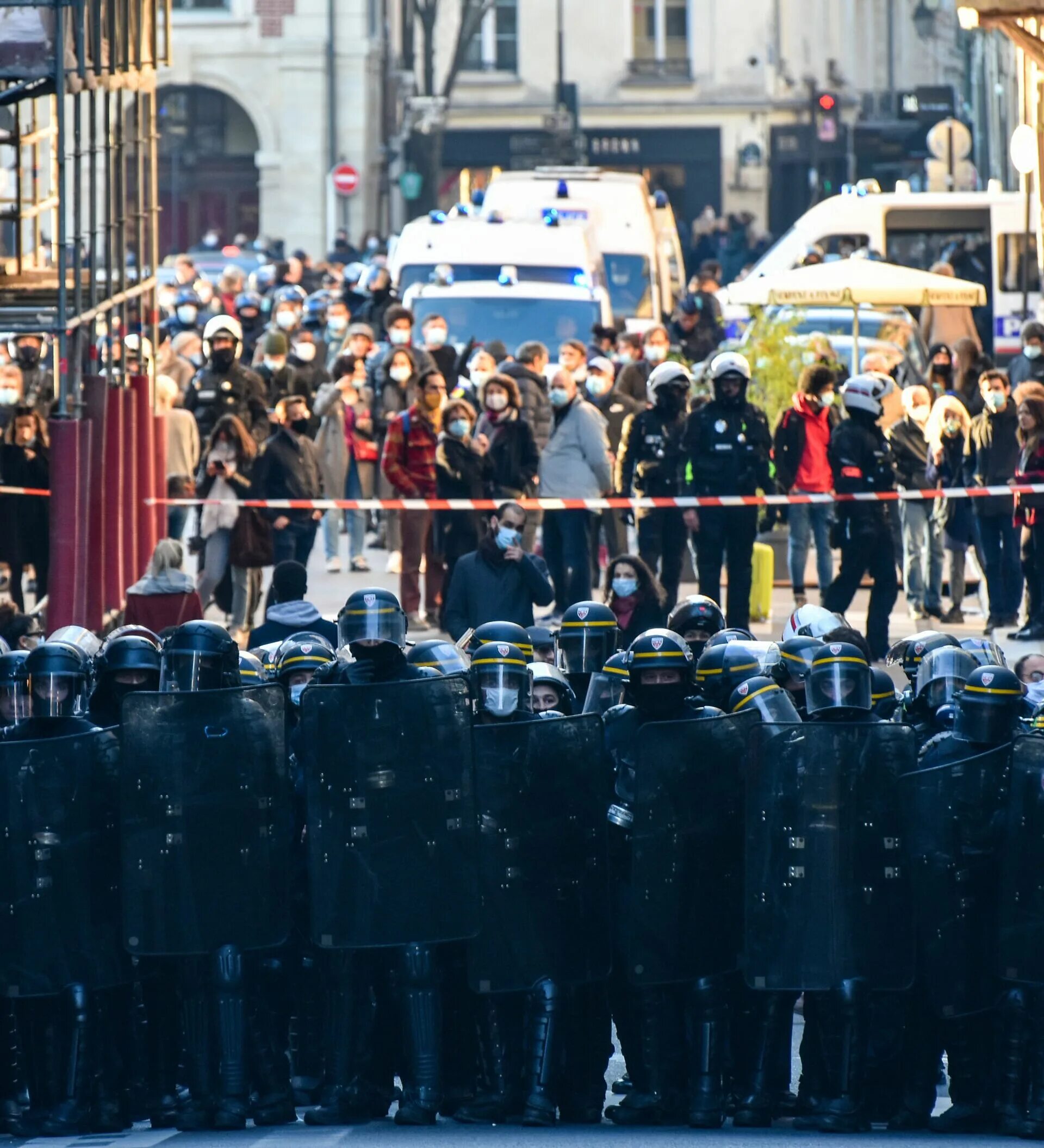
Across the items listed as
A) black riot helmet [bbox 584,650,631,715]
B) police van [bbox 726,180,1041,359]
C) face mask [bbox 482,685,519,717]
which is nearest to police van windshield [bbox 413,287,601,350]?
police van [bbox 726,180,1041,359]

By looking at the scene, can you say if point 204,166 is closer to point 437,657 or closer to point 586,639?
point 586,639

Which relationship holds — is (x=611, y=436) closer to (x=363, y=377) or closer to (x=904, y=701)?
(x=363, y=377)

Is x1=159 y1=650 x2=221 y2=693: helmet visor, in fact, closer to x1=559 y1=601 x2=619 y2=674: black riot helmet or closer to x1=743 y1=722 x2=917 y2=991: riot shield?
x1=743 y1=722 x2=917 y2=991: riot shield

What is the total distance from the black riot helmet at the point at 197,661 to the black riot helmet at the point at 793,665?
2.03 metres

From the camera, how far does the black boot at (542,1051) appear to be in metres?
8.32

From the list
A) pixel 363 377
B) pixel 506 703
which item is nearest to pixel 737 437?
pixel 363 377

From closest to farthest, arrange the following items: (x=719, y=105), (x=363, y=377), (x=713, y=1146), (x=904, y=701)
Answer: (x=713, y=1146)
(x=904, y=701)
(x=363, y=377)
(x=719, y=105)

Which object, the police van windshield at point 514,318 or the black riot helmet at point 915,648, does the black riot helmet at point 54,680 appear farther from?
the police van windshield at point 514,318

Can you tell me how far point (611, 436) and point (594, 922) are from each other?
1053 cm

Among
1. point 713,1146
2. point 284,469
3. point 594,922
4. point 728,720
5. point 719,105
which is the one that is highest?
point 719,105

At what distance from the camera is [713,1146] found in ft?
25.7

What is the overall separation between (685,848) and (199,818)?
1435mm

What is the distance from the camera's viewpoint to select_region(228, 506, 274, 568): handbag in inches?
642

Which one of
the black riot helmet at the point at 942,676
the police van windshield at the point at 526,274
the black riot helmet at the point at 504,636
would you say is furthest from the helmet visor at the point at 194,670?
the police van windshield at the point at 526,274
